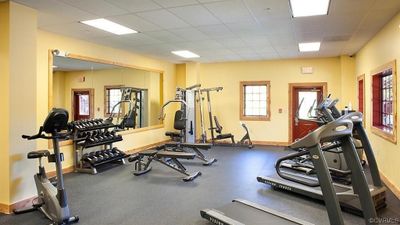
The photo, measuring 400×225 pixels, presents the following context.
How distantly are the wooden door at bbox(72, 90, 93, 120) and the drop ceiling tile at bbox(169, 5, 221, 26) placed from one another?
9.95 ft

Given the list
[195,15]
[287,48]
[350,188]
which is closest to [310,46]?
[287,48]

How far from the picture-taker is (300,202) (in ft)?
13.3

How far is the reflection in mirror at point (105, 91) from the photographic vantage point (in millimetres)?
5859

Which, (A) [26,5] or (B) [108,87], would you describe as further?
(B) [108,87]

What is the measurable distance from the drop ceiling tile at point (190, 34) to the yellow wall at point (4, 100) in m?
2.58

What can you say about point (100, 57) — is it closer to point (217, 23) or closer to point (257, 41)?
point (217, 23)

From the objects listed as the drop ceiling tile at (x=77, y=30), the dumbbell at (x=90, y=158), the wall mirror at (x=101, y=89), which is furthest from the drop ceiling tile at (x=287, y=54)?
the dumbbell at (x=90, y=158)

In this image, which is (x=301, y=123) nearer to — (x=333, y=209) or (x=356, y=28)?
(x=356, y=28)

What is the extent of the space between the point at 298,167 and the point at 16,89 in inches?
196

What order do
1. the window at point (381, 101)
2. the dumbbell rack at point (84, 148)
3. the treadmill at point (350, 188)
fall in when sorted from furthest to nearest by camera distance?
the dumbbell rack at point (84, 148) → the window at point (381, 101) → the treadmill at point (350, 188)

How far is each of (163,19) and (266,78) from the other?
5.40 m

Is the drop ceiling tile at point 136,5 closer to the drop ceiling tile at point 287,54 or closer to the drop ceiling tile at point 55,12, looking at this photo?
the drop ceiling tile at point 55,12

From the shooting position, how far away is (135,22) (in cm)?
481

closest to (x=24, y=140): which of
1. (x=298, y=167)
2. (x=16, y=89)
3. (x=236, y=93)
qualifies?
(x=16, y=89)
